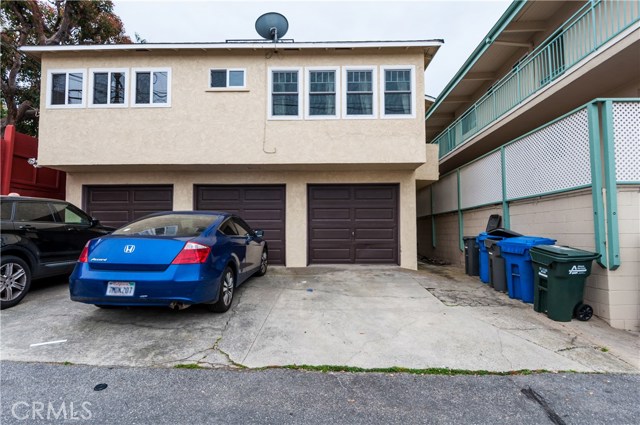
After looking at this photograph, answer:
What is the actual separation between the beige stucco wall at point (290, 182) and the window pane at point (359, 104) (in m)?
1.76

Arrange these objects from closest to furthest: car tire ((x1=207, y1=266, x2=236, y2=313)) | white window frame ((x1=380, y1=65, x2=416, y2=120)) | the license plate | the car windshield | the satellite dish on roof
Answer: the license plate < the car windshield < car tire ((x1=207, y1=266, x2=236, y2=313)) < white window frame ((x1=380, y1=65, x2=416, y2=120)) < the satellite dish on roof

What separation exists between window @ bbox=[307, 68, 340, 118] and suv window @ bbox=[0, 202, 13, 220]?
6388 mm

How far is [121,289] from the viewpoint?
395 cm

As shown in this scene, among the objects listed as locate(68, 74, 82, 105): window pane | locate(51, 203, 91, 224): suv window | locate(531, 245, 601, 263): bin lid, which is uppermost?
A: locate(68, 74, 82, 105): window pane

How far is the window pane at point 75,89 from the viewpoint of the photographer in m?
8.59

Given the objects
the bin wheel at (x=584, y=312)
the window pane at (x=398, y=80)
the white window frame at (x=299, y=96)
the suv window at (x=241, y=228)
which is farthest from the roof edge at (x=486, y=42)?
the suv window at (x=241, y=228)

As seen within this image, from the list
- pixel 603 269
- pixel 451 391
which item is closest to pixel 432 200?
pixel 603 269

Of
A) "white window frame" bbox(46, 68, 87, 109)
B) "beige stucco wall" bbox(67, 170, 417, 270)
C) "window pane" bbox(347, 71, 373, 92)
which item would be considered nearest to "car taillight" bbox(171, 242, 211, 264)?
"beige stucco wall" bbox(67, 170, 417, 270)

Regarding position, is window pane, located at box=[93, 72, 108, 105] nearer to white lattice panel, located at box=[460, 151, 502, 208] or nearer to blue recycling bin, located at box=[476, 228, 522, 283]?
blue recycling bin, located at box=[476, 228, 522, 283]

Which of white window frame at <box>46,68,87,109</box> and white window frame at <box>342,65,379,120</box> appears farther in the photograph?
white window frame at <box>46,68,87,109</box>

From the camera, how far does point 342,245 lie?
9336mm

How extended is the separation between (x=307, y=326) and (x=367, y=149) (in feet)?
17.3

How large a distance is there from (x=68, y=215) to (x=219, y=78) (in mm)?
4942

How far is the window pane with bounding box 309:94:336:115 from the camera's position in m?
8.57
